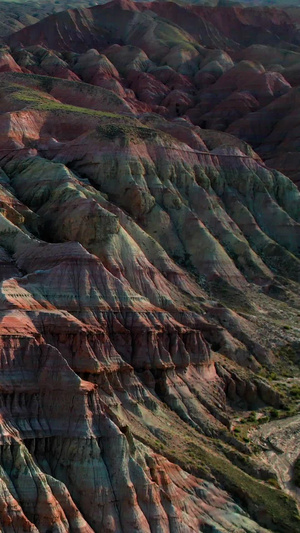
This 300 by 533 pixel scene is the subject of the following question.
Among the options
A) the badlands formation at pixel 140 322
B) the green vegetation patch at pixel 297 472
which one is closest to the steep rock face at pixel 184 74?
the badlands formation at pixel 140 322

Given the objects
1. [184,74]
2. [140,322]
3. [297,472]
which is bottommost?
[184,74]

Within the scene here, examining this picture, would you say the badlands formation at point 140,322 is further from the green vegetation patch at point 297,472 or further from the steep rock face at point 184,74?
the steep rock face at point 184,74

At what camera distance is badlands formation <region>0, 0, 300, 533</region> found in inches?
1848

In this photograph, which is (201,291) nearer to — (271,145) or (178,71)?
(271,145)

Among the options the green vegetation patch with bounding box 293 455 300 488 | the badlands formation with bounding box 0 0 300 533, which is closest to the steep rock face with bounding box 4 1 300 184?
the badlands formation with bounding box 0 0 300 533

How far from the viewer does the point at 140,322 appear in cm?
6506

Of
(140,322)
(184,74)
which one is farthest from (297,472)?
(184,74)

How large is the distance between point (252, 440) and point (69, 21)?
14401 cm

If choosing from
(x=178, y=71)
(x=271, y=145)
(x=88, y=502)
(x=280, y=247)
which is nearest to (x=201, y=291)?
(x=280, y=247)

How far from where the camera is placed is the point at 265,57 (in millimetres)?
192375

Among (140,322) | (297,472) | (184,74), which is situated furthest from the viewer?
(184,74)

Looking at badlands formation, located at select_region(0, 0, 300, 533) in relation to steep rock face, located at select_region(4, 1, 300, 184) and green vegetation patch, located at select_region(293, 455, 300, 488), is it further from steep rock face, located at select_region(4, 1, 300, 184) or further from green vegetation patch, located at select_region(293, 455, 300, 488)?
steep rock face, located at select_region(4, 1, 300, 184)

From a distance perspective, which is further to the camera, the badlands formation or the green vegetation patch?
the green vegetation patch

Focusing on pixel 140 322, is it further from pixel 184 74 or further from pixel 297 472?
pixel 184 74
